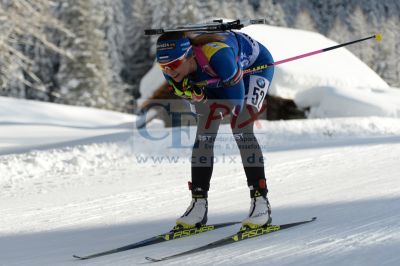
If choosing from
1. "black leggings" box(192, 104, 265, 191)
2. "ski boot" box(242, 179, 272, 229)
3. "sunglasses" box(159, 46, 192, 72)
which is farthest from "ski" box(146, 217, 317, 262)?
"sunglasses" box(159, 46, 192, 72)

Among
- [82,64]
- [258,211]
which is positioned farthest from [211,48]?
[82,64]

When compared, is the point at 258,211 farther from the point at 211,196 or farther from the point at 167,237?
the point at 211,196

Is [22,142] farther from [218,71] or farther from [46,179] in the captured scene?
[218,71]

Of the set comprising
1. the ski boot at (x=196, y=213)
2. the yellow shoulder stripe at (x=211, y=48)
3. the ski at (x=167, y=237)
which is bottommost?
the ski at (x=167, y=237)

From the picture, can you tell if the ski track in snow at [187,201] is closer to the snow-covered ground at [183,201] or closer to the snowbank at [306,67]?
the snow-covered ground at [183,201]

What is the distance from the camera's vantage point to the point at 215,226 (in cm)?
430

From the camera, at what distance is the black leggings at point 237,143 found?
13.2ft

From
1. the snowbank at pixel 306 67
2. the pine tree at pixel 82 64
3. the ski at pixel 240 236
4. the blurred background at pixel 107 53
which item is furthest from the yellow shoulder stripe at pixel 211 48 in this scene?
the pine tree at pixel 82 64

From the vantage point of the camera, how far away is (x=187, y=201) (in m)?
5.63

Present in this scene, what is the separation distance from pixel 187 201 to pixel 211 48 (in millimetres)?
2223

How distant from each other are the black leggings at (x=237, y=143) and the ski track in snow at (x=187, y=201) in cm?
45

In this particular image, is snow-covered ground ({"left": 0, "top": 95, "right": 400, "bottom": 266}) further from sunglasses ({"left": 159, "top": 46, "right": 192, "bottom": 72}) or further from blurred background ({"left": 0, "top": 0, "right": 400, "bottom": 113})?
blurred background ({"left": 0, "top": 0, "right": 400, "bottom": 113})

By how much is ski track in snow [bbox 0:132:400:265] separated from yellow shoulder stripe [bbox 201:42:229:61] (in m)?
1.31

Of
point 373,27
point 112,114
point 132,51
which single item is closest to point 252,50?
point 112,114
